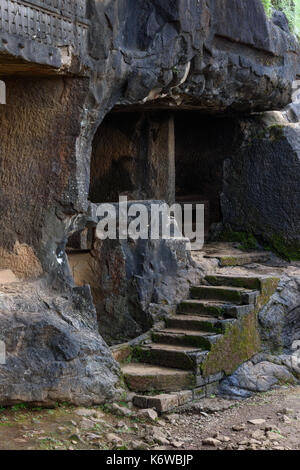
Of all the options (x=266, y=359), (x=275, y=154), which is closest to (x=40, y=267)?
(x=266, y=359)

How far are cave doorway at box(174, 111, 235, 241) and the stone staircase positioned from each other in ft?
7.07

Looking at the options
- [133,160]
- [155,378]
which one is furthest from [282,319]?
[133,160]

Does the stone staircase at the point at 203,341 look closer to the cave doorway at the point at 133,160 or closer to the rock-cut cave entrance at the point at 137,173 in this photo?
the rock-cut cave entrance at the point at 137,173

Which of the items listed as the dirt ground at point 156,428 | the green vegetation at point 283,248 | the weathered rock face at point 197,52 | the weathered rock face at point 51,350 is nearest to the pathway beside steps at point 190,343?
the dirt ground at point 156,428

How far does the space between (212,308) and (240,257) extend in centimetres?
135

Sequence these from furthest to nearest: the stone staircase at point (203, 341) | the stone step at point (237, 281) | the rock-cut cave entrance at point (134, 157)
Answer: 1. the rock-cut cave entrance at point (134, 157)
2. the stone step at point (237, 281)
3. the stone staircase at point (203, 341)

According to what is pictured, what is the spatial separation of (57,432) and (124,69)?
3.05 metres

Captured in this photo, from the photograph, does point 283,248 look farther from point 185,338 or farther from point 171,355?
point 171,355

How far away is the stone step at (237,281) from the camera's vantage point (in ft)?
24.6

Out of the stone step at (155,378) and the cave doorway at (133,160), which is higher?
the cave doorway at (133,160)

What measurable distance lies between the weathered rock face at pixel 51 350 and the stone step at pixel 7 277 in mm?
95

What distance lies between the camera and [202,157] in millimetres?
9766

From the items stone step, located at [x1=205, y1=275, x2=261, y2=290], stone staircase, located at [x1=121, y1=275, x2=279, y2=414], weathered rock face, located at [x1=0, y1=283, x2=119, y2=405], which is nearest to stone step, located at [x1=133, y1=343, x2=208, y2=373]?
stone staircase, located at [x1=121, y1=275, x2=279, y2=414]
